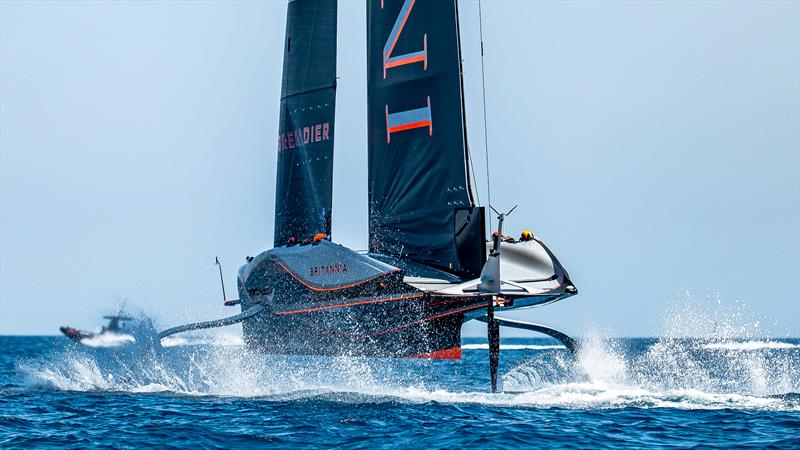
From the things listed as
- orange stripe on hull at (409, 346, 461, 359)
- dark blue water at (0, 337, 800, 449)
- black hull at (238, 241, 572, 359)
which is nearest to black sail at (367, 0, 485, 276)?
black hull at (238, 241, 572, 359)

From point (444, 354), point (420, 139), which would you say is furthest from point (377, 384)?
point (420, 139)

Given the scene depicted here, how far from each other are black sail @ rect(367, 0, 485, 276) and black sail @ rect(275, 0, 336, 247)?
12.2 ft

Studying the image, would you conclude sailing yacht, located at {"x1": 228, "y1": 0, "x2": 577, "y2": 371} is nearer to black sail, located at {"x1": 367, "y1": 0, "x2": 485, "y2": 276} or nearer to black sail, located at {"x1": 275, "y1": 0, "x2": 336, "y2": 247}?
black sail, located at {"x1": 367, "y1": 0, "x2": 485, "y2": 276}

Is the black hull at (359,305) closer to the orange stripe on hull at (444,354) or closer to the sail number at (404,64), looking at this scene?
the orange stripe on hull at (444,354)

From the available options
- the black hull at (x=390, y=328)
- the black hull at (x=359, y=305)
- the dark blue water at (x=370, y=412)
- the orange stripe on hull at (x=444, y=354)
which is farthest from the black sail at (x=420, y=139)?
the dark blue water at (x=370, y=412)

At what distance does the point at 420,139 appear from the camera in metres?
26.6

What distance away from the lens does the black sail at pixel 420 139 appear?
2598 cm

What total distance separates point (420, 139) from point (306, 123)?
21.1 ft

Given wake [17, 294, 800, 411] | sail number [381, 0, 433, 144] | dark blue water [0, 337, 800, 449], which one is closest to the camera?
dark blue water [0, 337, 800, 449]

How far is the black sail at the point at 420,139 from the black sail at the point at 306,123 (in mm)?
3732

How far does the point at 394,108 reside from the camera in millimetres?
27141

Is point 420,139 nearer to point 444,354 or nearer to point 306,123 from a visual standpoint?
point 444,354

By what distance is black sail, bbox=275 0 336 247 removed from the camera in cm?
3148

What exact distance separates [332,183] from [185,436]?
46.3 ft
